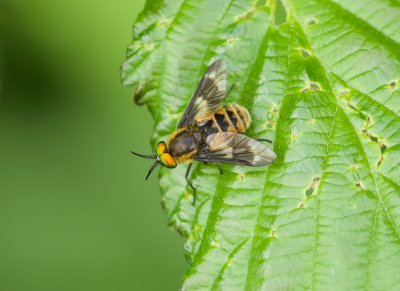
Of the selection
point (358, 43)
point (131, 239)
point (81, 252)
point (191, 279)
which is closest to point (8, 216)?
point (81, 252)

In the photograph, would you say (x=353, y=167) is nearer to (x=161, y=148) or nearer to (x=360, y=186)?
(x=360, y=186)

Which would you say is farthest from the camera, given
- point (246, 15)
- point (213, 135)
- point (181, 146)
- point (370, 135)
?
point (213, 135)

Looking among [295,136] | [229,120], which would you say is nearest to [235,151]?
[229,120]

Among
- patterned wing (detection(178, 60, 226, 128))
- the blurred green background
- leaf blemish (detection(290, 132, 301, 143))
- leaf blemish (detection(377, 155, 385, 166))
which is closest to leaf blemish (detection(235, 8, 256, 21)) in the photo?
patterned wing (detection(178, 60, 226, 128))

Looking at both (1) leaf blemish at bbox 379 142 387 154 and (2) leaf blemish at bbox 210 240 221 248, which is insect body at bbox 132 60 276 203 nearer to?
(2) leaf blemish at bbox 210 240 221 248

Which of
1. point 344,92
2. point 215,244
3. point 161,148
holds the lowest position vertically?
point 215,244

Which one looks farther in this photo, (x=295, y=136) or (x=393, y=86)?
(x=295, y=136)

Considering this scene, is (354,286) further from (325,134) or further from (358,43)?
(358,43)
